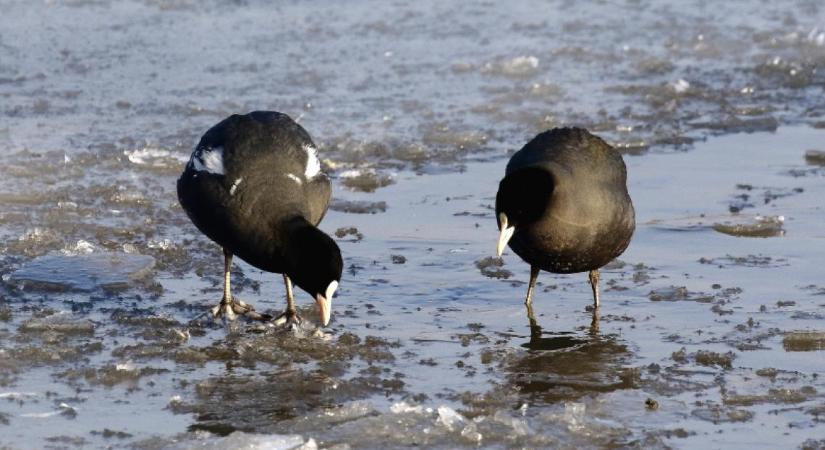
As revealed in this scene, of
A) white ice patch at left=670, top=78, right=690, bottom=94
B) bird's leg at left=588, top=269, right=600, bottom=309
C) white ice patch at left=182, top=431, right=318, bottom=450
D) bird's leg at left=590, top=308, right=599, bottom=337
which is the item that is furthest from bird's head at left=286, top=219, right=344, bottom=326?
white ice patch at left=670, top=78, right=690, bottom=94

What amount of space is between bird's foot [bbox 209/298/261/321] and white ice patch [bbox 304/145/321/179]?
0.62 metres

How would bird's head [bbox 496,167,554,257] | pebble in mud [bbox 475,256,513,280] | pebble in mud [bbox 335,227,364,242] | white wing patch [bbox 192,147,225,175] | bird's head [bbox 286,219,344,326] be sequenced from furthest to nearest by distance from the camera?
pebble in mud [bbox 335,227,364,242] < pebble in mud [bbox 475,256,513,280] < white wing patch [bbox 192,147,225,175] < bird's head [bbox 496,167,554,257] < bird's head [bbox 286,219,344,326]

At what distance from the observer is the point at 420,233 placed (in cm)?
732

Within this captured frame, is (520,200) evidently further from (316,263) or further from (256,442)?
(256,442)

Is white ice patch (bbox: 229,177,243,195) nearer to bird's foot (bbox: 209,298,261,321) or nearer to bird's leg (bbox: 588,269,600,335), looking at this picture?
bird's foot (bbox: 209,298,261,321)

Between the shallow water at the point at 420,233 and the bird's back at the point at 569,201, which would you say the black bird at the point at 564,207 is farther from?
the shallow water at the point at 420,233

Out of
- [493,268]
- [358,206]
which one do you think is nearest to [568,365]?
[493,268]

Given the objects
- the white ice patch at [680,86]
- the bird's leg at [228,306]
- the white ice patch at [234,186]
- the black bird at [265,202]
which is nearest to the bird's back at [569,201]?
the black bird at [265,202]

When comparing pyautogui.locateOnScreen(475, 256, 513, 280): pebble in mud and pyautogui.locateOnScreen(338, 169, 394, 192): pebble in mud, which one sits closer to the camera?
pyautogui.locateOnScreen(475, 256, 513, 280): pebble in mud

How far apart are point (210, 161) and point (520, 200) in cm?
132

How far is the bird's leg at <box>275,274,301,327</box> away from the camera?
5.96 metres

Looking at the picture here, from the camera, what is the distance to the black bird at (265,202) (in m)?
5.54

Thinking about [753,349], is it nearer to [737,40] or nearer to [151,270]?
[151,270]

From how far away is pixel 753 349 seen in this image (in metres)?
5.57
